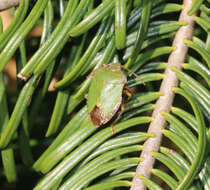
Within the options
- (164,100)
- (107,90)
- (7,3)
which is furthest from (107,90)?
(7,3)

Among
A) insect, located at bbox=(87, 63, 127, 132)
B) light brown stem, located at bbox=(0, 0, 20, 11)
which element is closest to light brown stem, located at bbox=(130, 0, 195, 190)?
insect, located at bbox=(87, 63, 127, 132)

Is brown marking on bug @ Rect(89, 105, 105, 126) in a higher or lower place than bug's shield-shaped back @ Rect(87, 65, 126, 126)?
lower

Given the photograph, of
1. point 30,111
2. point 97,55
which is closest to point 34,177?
point 30,111

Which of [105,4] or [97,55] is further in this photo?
[97,55]

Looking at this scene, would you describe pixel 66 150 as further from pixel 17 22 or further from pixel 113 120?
pixel 17 22

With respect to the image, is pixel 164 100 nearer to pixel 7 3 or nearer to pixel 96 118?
pixel 96 118

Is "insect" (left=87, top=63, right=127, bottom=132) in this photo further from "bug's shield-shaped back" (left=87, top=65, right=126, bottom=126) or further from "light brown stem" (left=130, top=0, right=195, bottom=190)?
"light brown stem" (left=130, top=0, right=195, bottom=190)
